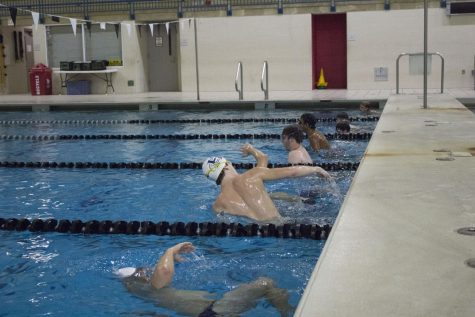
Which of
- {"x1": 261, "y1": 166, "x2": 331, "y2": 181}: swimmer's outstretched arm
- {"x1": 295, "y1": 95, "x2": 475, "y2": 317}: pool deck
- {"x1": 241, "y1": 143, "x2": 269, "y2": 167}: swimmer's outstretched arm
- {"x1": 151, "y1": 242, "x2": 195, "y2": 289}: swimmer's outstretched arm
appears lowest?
{"x1": 151, "y1": 242, "x2": 195, "y2": 289}: swimmer's outstretched arm

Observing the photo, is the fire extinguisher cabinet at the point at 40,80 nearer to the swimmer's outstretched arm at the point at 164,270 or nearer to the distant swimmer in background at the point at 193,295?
the distant swimmer in background at the point at 193,295

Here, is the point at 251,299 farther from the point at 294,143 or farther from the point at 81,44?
the point at 81,44

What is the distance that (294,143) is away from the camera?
618 centimetres

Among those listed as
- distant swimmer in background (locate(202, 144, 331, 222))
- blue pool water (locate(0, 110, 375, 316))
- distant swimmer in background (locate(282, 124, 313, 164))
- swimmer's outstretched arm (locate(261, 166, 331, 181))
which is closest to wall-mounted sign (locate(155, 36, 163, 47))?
blue pool water (locate(0, 110, 375, 316))

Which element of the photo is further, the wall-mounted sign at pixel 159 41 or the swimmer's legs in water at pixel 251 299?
the wall-mounted sign at pixel 159 41

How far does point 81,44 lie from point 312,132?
1472 centimetres

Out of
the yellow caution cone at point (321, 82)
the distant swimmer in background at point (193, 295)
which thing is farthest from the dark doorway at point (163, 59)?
the distant swimmer in background at point (193, 295)

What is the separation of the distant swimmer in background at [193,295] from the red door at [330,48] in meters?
16.9

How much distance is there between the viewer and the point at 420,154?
5.06m

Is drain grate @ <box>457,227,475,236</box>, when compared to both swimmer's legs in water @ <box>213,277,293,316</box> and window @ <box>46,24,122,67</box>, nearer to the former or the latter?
swimmer's legs in water @ <box>213,277,293,316</box>

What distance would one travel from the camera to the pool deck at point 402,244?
191 cm

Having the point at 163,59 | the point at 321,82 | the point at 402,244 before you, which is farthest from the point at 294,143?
the point at 163,59

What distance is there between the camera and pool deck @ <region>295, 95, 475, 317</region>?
191 cm

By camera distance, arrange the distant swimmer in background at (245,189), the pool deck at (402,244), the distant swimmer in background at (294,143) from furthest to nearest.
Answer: the distant swimmer in background at (294,143)
the distant swimmer in background at (245,189)
the pool deck at (402,244)
